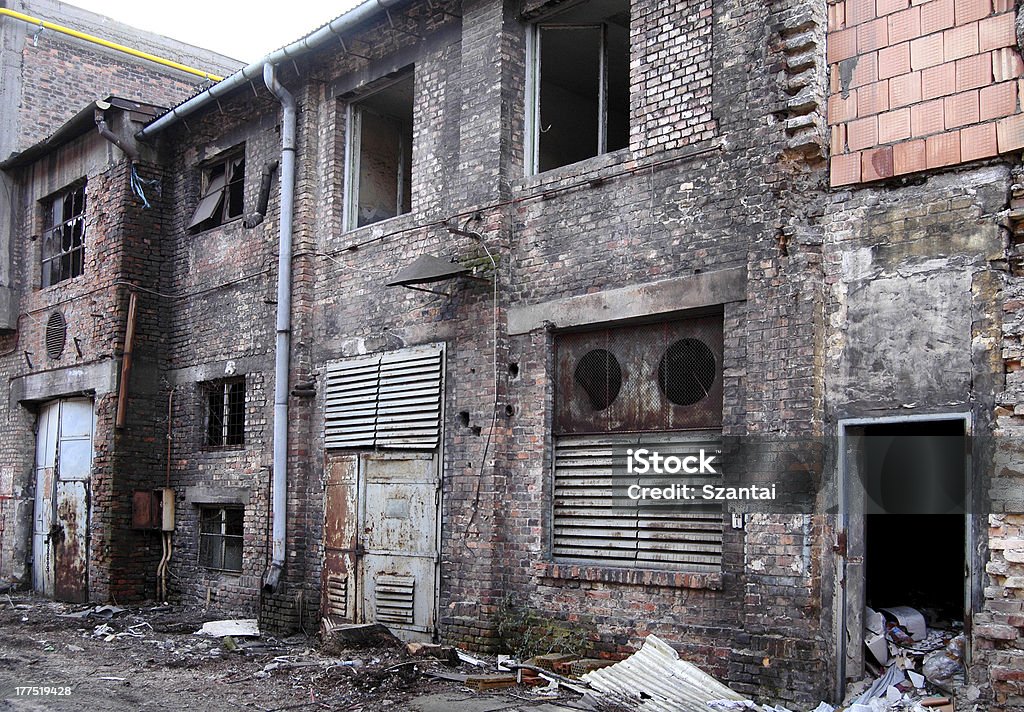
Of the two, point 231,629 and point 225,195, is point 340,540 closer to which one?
point 231,629

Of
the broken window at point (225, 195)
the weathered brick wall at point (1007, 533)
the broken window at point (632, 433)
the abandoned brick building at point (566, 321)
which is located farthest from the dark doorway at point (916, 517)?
the broken window at point (225, 195)

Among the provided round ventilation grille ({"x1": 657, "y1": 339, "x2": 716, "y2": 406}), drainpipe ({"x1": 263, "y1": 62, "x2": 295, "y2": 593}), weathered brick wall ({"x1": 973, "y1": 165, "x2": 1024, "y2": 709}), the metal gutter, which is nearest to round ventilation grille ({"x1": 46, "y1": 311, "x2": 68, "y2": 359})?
the metal gutter

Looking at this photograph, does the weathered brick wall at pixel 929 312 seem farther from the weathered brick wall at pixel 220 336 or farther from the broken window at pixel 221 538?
the broken window at pixel 221 538

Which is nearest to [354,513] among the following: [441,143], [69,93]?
[441,143]

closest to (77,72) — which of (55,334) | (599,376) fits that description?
(55,334)

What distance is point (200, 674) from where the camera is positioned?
29.9 ft

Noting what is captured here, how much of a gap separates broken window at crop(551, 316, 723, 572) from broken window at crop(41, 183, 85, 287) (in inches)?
364

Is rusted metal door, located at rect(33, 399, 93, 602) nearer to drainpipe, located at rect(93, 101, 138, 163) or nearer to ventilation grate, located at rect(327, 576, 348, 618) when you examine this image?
drainpipe, located at rect(93, 101, 138, 163)

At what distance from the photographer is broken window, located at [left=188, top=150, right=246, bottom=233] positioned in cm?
1323

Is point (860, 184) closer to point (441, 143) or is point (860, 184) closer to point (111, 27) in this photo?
point (441, 143)

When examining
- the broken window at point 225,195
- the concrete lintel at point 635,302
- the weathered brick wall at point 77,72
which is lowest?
the concrete lintel at point 635,302

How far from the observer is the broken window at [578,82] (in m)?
9.45

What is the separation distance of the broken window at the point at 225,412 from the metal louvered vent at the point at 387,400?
7.08ft

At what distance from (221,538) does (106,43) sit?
9.17 meters
